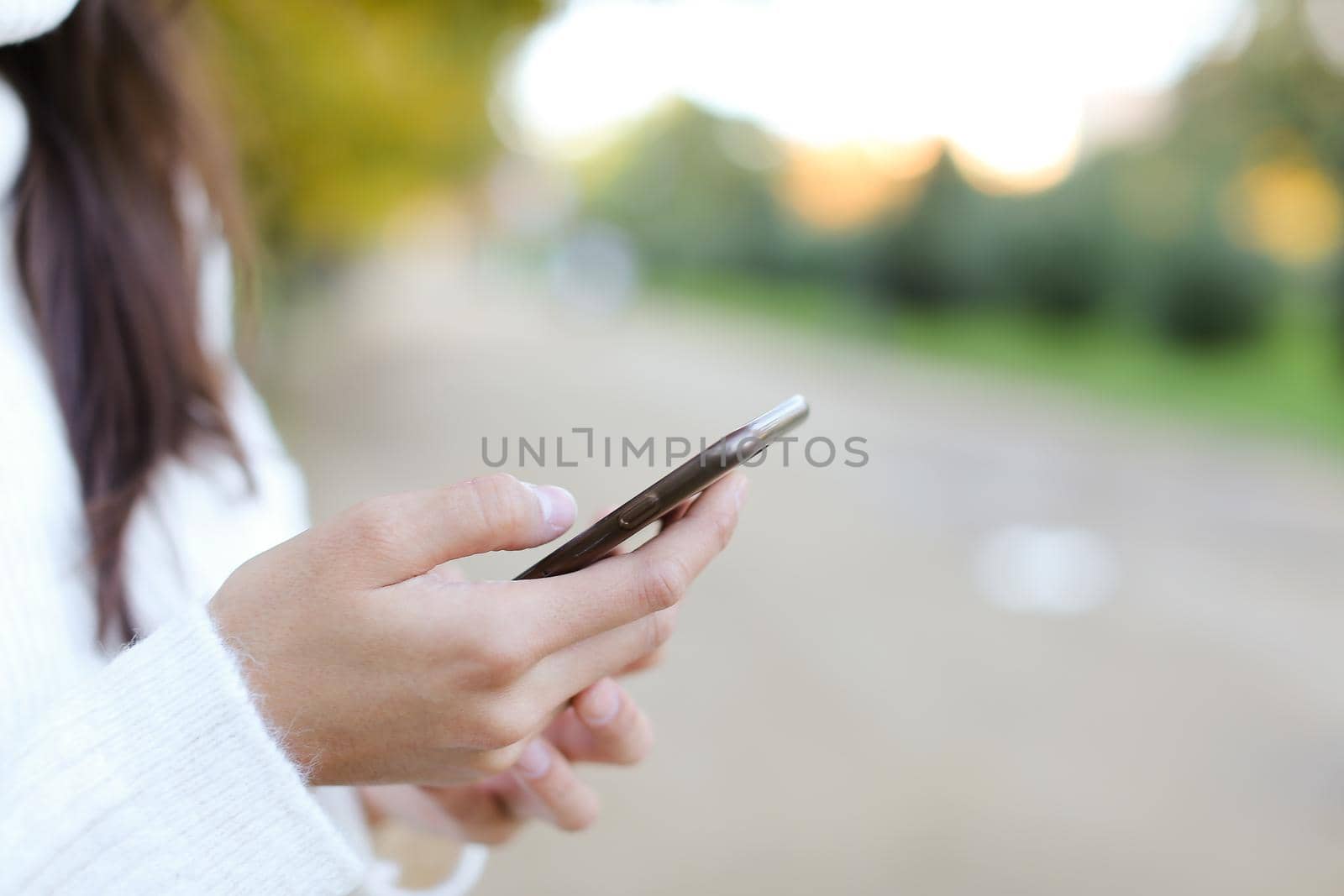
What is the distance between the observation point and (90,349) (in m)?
1.31

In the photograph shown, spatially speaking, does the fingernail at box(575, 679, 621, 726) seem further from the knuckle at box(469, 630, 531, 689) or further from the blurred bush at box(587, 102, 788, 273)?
the blurred bush at box(587, 102, 788, 273)

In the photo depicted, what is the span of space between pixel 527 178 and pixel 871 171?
2826cm

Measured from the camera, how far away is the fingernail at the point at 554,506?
0.90 metres

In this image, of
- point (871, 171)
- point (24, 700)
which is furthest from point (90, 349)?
point (871, 171)

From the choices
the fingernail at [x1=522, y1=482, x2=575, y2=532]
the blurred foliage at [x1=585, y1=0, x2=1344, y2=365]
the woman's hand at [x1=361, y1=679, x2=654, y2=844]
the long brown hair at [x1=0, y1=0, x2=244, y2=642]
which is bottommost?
the blurred foliage at [x1=585, y1=0, x2=1344, y2=365]

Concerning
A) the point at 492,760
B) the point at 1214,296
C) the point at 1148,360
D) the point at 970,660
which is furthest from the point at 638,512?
the point at 1214,296

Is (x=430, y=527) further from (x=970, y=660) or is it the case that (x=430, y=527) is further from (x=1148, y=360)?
(x=1148, y=360)

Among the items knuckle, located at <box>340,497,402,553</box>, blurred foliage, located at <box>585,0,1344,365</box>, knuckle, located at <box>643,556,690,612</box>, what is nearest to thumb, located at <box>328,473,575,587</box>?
knuckle, located at <box>340,497,402,553</box>

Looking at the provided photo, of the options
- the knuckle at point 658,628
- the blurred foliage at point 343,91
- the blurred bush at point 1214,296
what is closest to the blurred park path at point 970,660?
the knuckle at point 658,628

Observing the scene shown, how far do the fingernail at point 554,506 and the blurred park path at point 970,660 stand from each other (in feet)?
1.63

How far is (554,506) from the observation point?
0.92 metres

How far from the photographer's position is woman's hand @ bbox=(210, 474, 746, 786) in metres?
0.84

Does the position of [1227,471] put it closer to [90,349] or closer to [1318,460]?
[1318,460]

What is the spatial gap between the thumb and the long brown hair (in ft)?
1.59
